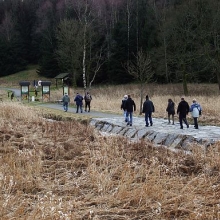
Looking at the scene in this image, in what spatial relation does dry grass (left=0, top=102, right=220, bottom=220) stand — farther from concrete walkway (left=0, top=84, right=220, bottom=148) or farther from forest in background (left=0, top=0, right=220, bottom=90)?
forest in background (left=0, top=0, right=220, bottom=90)

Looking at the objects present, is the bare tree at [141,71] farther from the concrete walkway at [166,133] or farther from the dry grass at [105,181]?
the dry grass at [105,181]

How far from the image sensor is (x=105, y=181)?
6664 mm

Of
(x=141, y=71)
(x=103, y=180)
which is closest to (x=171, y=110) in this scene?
(x=141, y=71)

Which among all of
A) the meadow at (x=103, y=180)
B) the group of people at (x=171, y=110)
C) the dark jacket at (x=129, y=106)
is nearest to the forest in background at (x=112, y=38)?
the dark jacket at (x=129, y=106)

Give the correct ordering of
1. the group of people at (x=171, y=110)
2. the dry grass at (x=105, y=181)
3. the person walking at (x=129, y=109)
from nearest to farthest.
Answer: the dry grass at (x=105, y=181) < the group of people at (x=171, y=110) < the person walking at (x=129, y=109)

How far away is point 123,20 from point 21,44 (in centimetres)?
2463

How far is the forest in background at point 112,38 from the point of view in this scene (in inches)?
1236

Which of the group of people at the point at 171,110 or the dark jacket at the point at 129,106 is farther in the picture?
the dark jacket at the point at 129,106

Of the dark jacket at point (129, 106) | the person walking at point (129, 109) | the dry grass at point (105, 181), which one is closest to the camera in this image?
the dry grass at point (105, 181)

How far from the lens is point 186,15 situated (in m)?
32.1

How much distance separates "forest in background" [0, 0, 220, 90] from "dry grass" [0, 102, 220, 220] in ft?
45.7

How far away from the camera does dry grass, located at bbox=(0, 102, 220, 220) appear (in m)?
5.45

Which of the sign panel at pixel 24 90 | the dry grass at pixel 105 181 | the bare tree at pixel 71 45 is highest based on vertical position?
the bare tree at pixel 71 45

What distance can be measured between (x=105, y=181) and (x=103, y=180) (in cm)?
9
